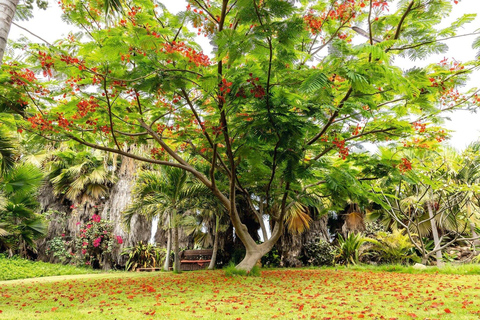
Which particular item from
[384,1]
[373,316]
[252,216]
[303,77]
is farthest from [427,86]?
[252,216]

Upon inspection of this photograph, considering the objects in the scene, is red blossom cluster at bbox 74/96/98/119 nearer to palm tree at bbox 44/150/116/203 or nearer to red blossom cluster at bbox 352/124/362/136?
red blossom cluster at bbox 352/124/362/136

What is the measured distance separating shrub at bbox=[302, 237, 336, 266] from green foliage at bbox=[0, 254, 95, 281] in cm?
883

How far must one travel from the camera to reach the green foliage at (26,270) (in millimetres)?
10030

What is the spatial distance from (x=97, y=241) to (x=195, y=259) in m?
4.22

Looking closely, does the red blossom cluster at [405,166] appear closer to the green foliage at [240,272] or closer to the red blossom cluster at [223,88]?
the red blossom cluster at [223,88]

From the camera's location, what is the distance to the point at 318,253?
12.4 m

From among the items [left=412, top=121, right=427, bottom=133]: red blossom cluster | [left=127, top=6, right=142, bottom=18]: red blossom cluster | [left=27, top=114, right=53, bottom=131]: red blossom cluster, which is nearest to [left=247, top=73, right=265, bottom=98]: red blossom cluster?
[left=127, top=6, right=142, bottom=18]: red blossom cluster

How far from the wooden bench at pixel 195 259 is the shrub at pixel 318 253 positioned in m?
3.96

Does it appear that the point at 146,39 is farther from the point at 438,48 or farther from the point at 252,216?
the point at 252,216

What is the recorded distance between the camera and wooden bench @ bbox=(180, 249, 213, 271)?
1237cm

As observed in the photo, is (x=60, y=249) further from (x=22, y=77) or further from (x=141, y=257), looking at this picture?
(x=22, y=77)

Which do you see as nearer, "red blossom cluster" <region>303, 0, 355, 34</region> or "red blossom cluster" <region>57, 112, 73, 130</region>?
"red blossom cluster" <region>57, 112, 73, 130</region>

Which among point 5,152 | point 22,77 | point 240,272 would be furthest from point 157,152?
point 240,272

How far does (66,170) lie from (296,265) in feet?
35.2
